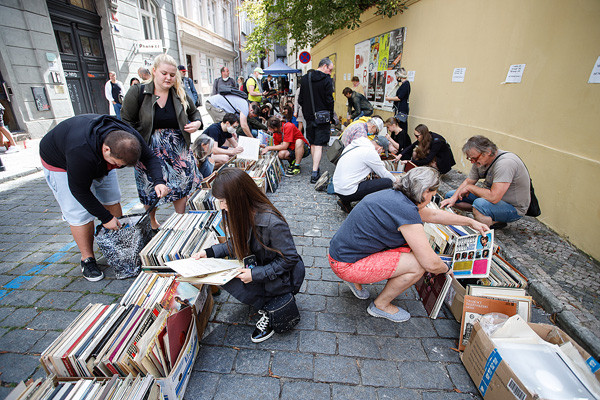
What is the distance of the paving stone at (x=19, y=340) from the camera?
6.95 feet

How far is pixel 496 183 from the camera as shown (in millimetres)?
3004

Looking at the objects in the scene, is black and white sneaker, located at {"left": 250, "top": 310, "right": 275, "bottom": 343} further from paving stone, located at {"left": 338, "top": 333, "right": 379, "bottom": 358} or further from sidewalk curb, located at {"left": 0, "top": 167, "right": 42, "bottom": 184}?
sidewalk curb, located at {"left": 0, "top": 167, "right": 42, "bottom": 184}

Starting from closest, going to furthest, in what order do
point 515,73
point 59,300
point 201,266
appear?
point 201,266 → point 59,300 → point 515,73

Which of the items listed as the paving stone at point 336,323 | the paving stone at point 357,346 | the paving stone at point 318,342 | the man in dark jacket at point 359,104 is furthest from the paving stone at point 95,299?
the man in dark jacket at point 359,104

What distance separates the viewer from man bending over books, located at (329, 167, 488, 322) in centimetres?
206

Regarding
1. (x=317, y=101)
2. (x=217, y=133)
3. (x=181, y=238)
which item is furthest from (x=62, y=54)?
(x=181, y=238)

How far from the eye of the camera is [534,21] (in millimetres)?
3836

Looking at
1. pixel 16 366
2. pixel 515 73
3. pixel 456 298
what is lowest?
pixel 16 366

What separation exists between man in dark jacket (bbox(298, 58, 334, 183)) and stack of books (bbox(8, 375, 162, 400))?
175 inches

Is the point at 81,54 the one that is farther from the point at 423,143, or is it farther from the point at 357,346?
the point at 357,346

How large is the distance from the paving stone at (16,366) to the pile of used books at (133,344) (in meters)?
0.51

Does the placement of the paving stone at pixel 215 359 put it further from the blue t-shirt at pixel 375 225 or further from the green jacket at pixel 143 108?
the green jacket at pixel 143 108

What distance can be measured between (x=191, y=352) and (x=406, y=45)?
316 inches

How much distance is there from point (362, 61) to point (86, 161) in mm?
9630
